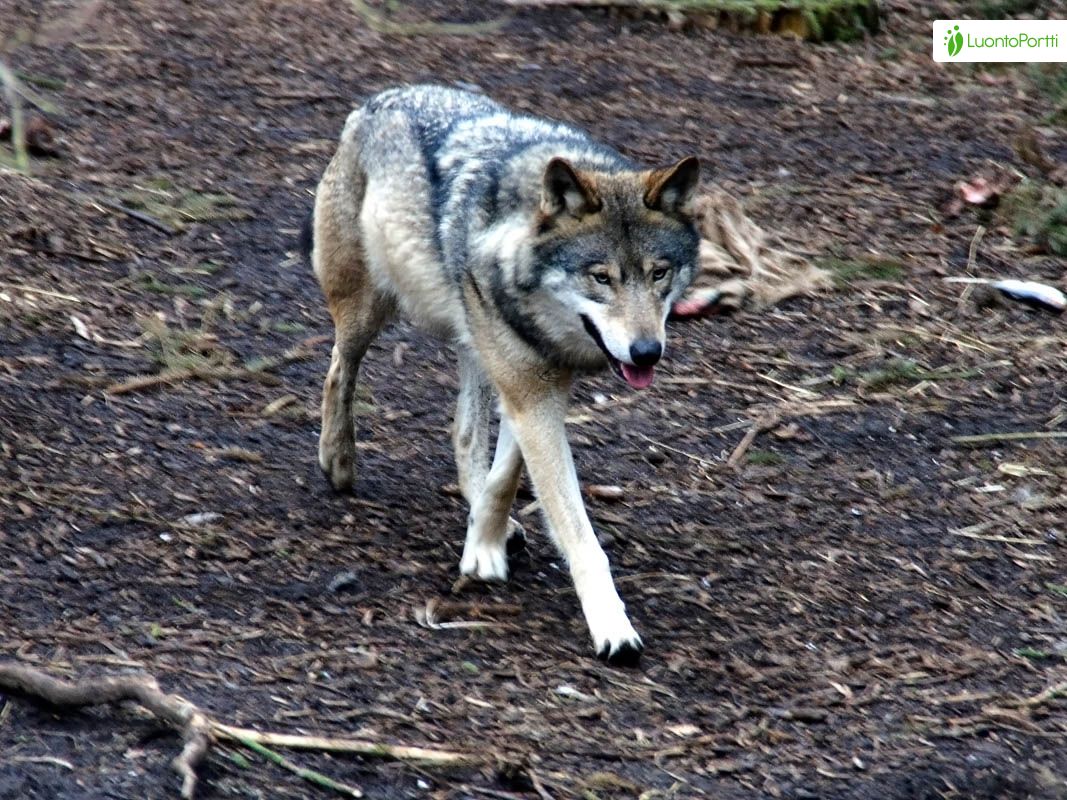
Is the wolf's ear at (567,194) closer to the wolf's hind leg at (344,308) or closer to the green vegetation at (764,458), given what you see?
the wolf's hind leg at (344,308)

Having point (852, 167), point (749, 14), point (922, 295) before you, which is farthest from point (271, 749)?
point (749, 14)

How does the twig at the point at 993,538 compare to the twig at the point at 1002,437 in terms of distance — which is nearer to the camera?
the twig at the point at 993,538

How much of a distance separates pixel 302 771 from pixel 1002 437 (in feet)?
13.2

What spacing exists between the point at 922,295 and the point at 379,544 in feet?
12.8

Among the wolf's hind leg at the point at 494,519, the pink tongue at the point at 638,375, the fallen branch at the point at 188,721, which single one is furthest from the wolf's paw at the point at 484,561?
the fallen branch at the point at 188,721

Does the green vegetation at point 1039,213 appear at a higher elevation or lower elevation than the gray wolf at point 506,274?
lower

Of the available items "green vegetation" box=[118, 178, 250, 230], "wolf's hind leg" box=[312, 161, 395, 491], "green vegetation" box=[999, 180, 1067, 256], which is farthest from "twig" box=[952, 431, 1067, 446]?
"green vegetation" box=[118, 178, 250, 230]

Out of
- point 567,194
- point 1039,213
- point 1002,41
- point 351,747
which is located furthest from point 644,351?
point 1002,41

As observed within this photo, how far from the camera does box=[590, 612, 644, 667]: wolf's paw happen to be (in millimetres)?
4973

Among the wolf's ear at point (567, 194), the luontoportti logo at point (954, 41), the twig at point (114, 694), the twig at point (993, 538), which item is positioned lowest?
the twig at point (993, 538)

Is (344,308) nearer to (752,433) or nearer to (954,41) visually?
(752,433)

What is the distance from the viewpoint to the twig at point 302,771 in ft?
13.2

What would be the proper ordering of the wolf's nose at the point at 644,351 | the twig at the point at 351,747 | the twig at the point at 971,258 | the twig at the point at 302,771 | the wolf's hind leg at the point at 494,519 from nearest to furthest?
the twig at the point at 302,771, the twig at the point at 351,747, the wolf's nose at the point at 644,351, the wolf's hind leg at the point at 494,519, the twig at the point at 971,258

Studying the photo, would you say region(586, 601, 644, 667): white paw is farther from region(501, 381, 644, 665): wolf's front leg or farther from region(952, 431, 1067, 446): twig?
region(952, 431, 1067, 446): twig
